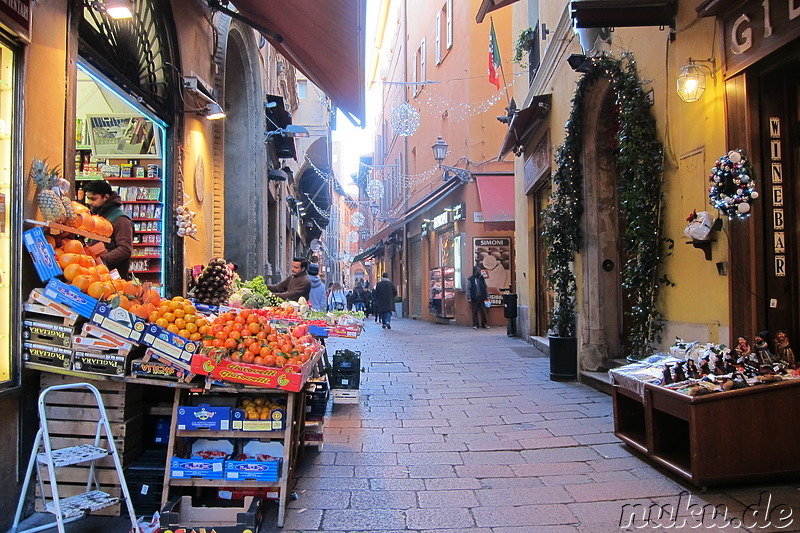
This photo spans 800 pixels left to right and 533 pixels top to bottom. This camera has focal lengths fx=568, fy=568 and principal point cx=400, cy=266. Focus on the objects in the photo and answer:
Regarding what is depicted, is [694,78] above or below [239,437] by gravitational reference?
above

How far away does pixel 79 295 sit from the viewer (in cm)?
354

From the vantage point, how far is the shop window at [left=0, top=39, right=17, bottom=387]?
3467 mm

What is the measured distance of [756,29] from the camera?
423 cm

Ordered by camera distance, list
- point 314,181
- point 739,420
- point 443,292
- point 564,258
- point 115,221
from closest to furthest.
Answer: point 739,420
point 115,221
point 564,258
point 443,292
point 314,181

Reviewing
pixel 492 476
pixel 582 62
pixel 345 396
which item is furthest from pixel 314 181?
pixel 492 476

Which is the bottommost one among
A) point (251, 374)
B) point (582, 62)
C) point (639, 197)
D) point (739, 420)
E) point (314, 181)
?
point (739, 420)

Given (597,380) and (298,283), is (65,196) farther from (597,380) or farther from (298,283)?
(597,380)

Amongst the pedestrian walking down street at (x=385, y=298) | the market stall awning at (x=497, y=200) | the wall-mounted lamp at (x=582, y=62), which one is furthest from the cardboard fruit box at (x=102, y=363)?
the market stall awning at (x=497, y=200)

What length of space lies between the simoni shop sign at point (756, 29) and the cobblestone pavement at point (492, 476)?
2.69 m

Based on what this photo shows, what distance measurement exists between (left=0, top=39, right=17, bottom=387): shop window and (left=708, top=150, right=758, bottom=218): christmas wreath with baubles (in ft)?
16.1

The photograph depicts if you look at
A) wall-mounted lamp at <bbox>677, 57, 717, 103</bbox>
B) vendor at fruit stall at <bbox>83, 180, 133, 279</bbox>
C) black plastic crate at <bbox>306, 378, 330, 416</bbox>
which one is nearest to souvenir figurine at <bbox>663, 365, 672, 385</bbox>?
wall-mounted lamp at <bbox>677, 57, 717, 103</bbox>

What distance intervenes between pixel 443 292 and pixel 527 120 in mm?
9812

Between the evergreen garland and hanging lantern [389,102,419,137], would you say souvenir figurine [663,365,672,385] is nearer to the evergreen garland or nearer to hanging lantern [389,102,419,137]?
the evergreen garland

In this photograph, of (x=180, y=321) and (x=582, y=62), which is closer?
(x=180, y=321)
